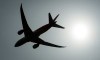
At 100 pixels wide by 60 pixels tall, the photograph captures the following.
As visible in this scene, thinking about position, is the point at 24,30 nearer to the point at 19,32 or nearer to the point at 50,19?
the point at 19,32

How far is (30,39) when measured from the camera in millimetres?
66812

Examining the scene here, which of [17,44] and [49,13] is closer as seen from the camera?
[17,44]

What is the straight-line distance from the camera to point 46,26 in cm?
7106

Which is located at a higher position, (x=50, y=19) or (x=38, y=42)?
(x=50, y=19)

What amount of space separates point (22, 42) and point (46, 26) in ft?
33.4

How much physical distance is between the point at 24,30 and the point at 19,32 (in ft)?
6.63

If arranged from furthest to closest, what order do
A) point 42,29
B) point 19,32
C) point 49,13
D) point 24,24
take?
point 49,13
point 42,29
point 19,32
point 24,24

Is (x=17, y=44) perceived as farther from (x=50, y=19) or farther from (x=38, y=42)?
(x=50, y=19)

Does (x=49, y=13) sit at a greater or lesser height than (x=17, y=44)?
greater

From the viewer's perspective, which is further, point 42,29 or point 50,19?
point 50,19

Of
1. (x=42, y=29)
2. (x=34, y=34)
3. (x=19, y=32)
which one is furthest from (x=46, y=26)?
(x=19, y=32)

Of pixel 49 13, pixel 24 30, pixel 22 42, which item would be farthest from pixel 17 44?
pixel 49 13

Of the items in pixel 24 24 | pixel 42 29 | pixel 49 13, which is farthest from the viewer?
pixel 49 13

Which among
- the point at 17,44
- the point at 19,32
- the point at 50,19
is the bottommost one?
the point at 17,44
